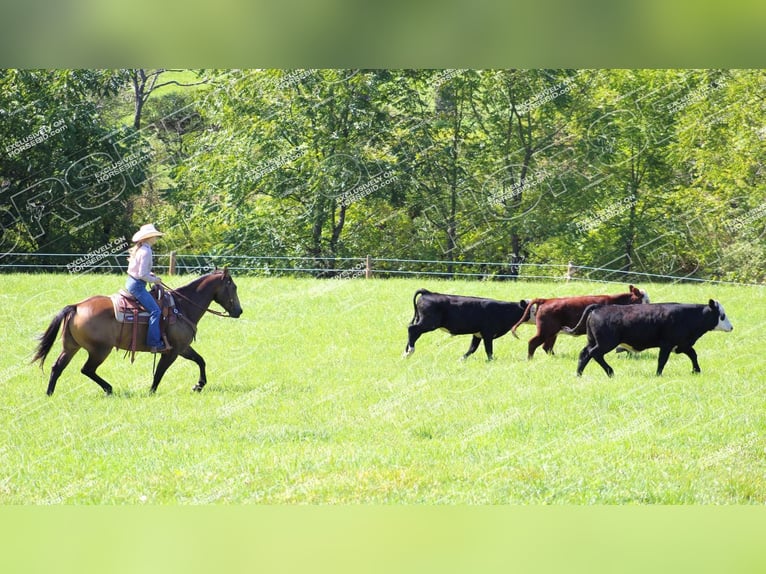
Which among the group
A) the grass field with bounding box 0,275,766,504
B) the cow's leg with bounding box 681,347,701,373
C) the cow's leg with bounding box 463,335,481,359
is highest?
the cow's leg with bounding box 681,347,701,373

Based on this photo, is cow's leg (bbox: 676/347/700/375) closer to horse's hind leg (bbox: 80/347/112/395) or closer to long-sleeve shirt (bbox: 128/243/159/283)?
long-sleeve shirt (bbox: 128/243/159/283)

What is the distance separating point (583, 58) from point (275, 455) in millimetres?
5133

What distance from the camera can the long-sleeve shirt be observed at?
8.34 meters

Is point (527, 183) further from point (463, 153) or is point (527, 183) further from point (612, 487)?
point (612, 487)

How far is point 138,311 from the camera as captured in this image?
8.82 metres

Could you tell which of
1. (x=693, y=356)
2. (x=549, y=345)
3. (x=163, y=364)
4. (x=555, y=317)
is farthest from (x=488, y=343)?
(x=163, y=364)

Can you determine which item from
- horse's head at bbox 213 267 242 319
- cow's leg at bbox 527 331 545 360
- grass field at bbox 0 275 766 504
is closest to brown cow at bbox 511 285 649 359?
cow's leg at bbox 527 331 545 360

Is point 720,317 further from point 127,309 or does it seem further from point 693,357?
point 127,309

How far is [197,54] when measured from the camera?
197 cm

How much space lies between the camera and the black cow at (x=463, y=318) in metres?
11.7

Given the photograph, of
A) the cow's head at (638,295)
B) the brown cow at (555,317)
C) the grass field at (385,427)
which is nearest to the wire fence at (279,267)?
the grass field at (385,427)

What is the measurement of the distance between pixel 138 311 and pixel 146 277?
0.54 meters

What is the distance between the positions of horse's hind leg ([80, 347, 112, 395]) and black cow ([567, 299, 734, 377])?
16.4 feet

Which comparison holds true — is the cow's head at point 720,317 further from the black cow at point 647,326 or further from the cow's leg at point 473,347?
the cow's leg at point 473,347
